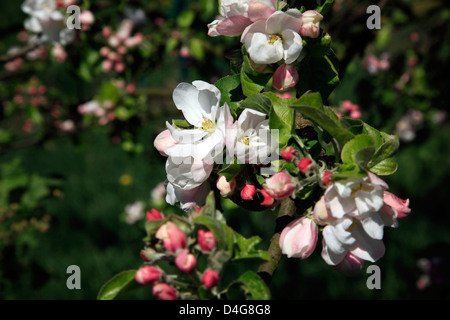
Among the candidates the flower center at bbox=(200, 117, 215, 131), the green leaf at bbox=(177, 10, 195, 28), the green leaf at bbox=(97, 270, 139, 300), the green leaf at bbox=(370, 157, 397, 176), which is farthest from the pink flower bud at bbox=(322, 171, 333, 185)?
the green leaf at bbox=(177, 10, 195, 28)

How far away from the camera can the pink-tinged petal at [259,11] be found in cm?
74

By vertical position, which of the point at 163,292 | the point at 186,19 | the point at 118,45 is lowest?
the point at 163,292

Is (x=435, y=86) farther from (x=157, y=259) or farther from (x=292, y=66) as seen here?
(x=157, y=259)

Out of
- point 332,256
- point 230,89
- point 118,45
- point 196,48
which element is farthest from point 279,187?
point 118,45

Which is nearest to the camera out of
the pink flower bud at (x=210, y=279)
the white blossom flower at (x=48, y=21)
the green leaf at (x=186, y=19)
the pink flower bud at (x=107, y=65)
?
the pink flower bud at (x=210, y=279)

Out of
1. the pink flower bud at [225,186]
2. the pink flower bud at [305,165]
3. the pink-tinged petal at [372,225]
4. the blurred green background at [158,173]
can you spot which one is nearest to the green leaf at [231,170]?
the pink flower bud at [225,186]

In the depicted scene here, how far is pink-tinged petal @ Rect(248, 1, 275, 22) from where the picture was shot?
74 centimetres

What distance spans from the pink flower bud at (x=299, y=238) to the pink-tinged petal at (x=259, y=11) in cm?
36

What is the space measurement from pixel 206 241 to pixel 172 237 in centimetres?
5

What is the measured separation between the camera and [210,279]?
2.01ft

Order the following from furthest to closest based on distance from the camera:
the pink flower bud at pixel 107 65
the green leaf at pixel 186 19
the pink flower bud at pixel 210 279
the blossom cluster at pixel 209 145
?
the green leaf at pixel 186 19
the pink flower bud at pixel 107 65
the blossom cluster at pixel 209 145
the pink flower bud at pixel 210 279

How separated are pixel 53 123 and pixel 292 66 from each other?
2079mm

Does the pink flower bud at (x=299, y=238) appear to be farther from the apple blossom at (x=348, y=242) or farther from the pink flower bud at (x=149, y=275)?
the pink flower bud at (x=149, y=275)

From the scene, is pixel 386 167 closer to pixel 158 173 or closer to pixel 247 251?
pixel 247 251
